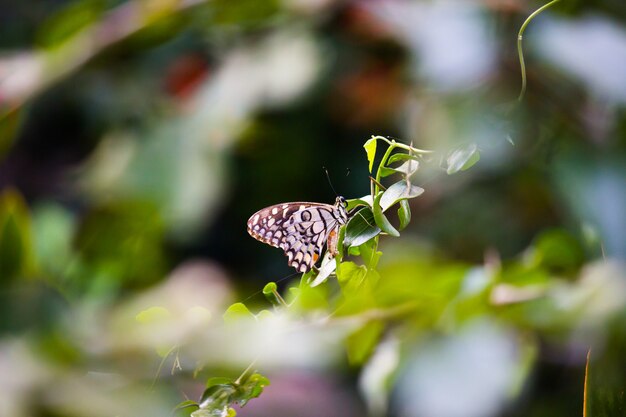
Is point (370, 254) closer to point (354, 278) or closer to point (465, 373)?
point (354, 278)

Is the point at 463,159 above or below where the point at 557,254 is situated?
above

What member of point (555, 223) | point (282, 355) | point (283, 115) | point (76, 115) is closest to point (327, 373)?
point (282, 355)

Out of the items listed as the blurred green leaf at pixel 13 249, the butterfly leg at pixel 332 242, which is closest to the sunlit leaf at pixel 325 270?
the butterfly leg at pixel 332 242

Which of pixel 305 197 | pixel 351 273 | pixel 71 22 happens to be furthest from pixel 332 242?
pixel 71 22

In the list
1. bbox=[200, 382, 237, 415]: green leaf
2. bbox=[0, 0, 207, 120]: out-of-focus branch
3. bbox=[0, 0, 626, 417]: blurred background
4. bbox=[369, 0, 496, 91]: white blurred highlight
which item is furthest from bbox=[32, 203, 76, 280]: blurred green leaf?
bbox=[200, 382, 237, 415]: green leaf

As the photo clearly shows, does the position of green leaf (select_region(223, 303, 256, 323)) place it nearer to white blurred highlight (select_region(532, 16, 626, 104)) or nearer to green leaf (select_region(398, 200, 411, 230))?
green leaf (select_region(398, 200, 411, 230))

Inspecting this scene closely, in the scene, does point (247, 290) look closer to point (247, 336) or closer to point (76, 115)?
point (247, 336)
